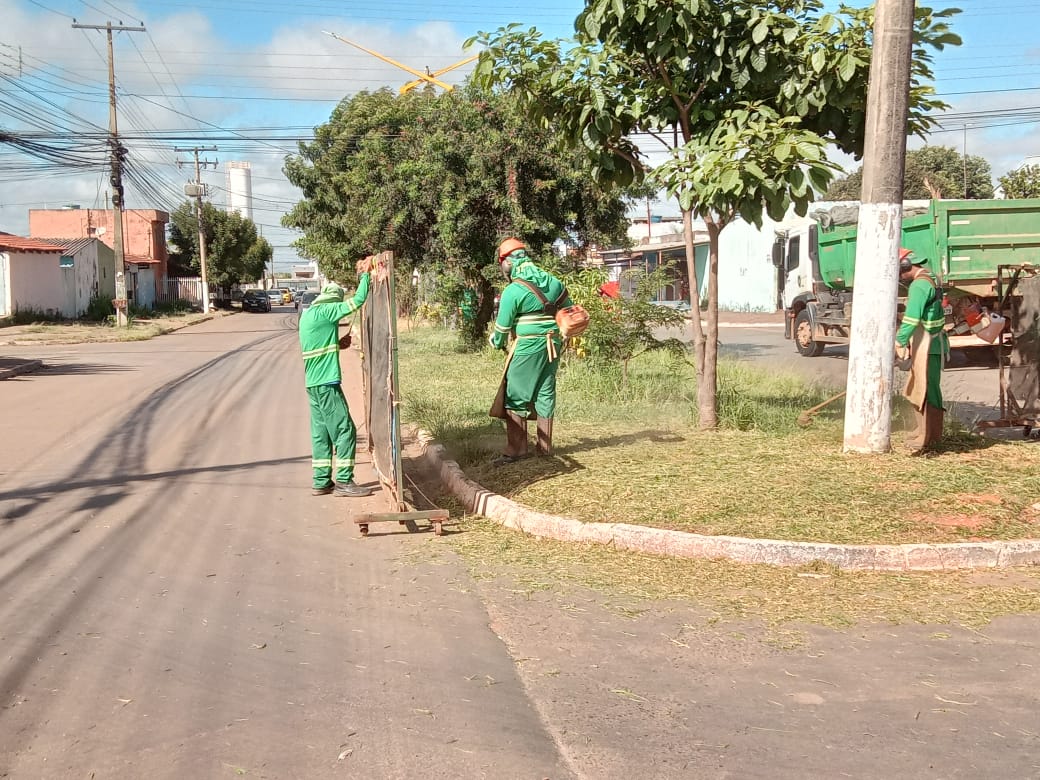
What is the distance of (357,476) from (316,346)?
154cm

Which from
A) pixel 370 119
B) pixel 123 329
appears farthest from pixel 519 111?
pixel 123 329

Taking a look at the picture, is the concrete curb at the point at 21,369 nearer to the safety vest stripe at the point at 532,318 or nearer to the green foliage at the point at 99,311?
the safety vest stripe at the point at 532,318

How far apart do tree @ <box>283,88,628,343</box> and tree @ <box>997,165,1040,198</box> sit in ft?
67.4

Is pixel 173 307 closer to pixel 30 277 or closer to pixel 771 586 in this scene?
→ pixel 30 277

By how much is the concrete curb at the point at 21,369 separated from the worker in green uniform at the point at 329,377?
12.6 metres

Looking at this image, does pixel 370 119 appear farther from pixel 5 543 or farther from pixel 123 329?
pixel 5 543

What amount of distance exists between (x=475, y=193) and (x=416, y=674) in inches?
591

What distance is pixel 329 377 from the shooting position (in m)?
7.78

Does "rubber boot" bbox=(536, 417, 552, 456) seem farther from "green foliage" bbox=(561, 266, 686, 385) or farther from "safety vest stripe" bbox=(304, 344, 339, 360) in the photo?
"green foliage" bbox=(561, 266, 686, 385)

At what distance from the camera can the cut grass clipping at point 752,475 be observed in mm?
6234

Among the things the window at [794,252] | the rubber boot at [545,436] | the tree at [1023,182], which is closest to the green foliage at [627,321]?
the rubber boot at [545,436]

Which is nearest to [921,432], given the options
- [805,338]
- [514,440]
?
[514,440]

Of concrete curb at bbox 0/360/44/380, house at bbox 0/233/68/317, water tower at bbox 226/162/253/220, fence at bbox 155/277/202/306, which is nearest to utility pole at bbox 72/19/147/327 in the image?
house at bbox 0/233/68/317

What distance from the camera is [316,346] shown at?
7.83 metres
